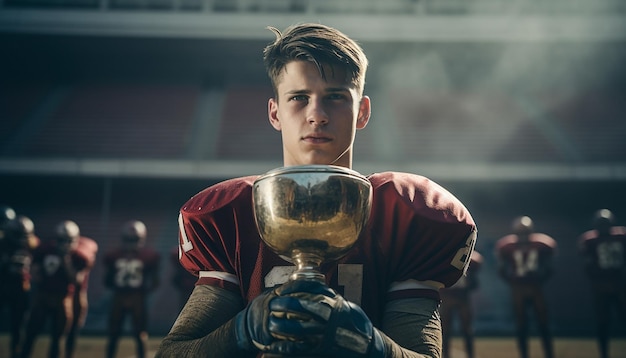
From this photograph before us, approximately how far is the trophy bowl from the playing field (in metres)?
7.29

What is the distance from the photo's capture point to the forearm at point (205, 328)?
1.26 metres

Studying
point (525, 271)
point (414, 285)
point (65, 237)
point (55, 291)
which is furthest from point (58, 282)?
point (414, 285)

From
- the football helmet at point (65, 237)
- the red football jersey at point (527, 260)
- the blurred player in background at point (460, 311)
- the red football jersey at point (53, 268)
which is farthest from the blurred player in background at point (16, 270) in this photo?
the red football jersey at point (527, 260)

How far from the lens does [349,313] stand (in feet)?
3.58

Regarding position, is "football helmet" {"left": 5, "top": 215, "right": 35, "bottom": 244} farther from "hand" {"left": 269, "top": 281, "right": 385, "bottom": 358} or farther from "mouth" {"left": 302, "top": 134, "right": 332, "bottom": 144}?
"hand" {"left": 269, "top": 281, "right": 385, "bottom": 358}

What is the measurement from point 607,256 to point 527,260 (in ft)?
3.46

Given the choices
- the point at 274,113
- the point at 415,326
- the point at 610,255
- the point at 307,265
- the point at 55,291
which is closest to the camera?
the point at 307,265

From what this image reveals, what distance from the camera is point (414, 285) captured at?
1416mm

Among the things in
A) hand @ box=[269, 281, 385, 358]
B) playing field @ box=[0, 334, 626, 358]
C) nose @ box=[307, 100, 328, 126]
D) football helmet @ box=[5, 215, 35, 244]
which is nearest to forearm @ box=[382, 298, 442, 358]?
hand @ box=[269, 281, 385, 358]

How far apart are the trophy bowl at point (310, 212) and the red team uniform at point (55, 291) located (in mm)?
6404

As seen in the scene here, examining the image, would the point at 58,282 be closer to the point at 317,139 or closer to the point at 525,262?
the point at 525,262

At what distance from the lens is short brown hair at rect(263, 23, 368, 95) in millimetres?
1504

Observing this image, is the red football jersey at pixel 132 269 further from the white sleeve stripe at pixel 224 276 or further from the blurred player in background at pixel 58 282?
the white sleeve stripe at pixel 224 276

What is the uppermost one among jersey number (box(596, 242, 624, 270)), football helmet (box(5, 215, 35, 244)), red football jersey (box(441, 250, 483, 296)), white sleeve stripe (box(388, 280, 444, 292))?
football helmet (box(5, 215, 35, 244))
